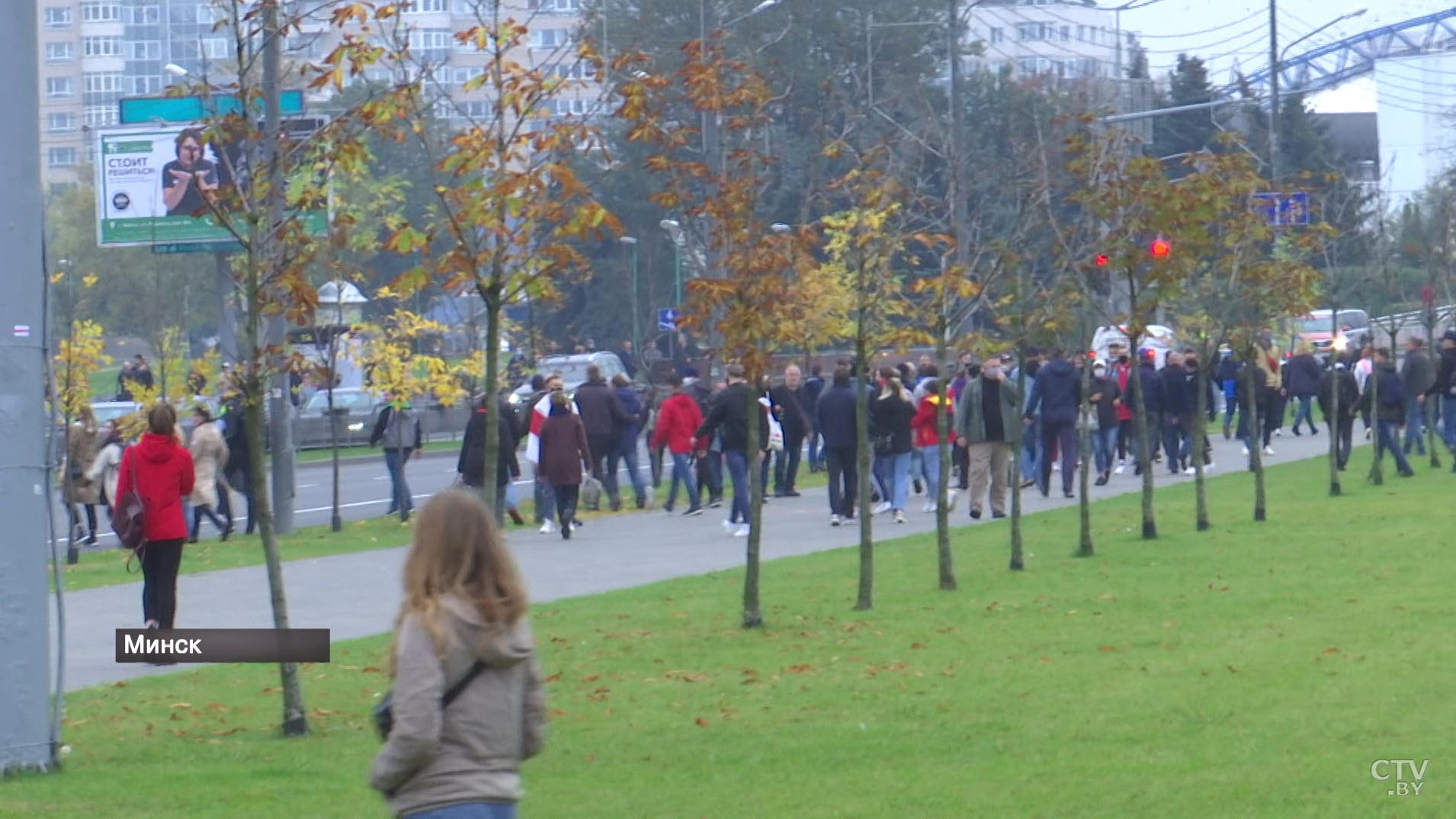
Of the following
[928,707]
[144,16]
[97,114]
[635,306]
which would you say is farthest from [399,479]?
[97,114]

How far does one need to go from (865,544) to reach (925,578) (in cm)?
241

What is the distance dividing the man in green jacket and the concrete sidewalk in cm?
47

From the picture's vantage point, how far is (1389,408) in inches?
1008

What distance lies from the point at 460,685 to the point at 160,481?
9.11 meters

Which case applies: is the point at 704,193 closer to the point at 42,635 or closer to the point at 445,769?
the point at 42,635

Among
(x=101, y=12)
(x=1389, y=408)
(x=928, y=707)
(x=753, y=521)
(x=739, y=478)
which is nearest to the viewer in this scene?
(x=928, y=707)

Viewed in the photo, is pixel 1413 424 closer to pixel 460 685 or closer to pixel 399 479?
pixel 399 479

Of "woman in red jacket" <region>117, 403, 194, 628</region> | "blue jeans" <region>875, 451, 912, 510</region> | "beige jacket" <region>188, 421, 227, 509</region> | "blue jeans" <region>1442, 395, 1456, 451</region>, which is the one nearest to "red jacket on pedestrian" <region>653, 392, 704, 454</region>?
"blue jeans" <region>875, 451, 912, 510</region>

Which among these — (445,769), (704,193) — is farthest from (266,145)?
(445,769)

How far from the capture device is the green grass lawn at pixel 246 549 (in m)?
20.5

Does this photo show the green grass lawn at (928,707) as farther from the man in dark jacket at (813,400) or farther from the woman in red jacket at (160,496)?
the man in dark jacket at (813,400)

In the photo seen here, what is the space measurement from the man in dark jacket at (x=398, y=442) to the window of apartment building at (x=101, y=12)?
100232 mm
